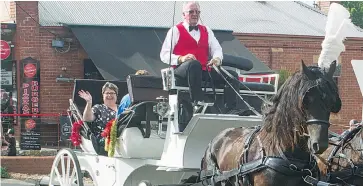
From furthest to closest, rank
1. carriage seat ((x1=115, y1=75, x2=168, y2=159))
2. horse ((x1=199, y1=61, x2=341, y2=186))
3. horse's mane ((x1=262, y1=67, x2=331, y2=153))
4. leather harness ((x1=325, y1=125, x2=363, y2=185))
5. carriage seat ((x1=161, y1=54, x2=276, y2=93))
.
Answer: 1. carriage seat ((x1=115, y1=75, x2=168, y2=159))
2. carriage seat ((x1=161, y1=54, x2=276, y2=93))
3. leather harness ((x1=325, y1=125, x2=363, y2=185))
4. horse's mane ((x1=262, y1=67, x2=331, y2=153))
5. horse ((x1=199, y1=61, x2=341, y2=186))

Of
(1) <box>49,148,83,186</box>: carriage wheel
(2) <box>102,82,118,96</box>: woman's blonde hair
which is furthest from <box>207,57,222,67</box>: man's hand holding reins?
(1) <box>49,148,83,186</box>: carriage wheel

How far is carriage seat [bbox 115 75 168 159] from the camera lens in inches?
337

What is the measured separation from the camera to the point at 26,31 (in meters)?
19.0

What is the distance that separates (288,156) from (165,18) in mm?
15666

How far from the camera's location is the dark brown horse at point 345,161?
22.8ft

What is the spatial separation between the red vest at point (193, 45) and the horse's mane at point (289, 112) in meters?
2.04

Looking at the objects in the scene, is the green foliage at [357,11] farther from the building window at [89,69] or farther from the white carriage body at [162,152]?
the white carriage body at [162,152]

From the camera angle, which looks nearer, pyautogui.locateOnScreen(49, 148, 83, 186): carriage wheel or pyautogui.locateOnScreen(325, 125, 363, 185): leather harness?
pyautogui.locateOnScreen(325, 125, 363, 185): leather harness

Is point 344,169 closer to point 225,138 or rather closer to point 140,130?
point 225,138

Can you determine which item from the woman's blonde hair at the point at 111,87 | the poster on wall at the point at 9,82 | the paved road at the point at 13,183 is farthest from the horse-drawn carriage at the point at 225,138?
the poster on wall at the point at 9,82

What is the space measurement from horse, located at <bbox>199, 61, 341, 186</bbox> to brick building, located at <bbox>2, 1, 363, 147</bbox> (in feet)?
35.6

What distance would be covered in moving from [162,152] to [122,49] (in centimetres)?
1060

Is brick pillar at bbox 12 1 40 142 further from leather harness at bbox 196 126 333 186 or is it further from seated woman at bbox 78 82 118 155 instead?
leather harness at bbox 196 126 333 186

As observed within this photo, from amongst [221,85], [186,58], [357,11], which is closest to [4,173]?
[221,85]
